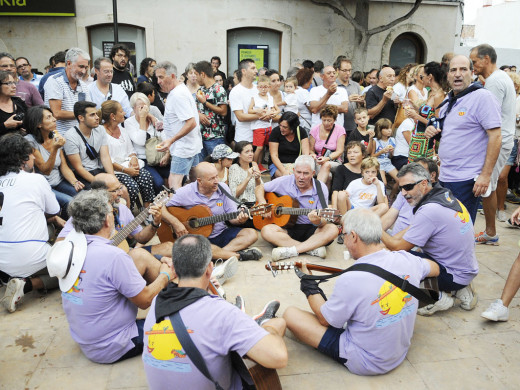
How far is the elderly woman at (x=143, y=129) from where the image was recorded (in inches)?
237

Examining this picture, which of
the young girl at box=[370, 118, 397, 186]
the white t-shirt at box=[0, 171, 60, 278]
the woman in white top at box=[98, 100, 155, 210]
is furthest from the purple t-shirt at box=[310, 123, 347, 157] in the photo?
the white t-shirt at box=[0, 171, 60, 278]

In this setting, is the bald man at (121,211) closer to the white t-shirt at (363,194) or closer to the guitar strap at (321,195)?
the guitar strap at (321,195)

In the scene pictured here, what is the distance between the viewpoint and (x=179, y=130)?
5.67 metres

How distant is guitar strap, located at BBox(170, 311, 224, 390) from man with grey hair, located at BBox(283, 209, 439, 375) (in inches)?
39.9

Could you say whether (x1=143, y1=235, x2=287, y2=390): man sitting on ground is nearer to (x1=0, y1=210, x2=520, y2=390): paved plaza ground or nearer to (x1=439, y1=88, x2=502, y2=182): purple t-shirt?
(x1=0, y1=210, x2=520, y2=390): paved plaza ground

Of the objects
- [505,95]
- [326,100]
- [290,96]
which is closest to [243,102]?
[290,96]

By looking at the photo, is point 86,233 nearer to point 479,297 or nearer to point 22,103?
point 22,103

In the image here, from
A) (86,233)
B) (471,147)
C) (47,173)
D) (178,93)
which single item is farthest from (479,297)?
(47,173)

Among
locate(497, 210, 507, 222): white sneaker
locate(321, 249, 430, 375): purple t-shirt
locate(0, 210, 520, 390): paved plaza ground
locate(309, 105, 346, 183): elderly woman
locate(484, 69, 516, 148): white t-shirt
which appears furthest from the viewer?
locate(309, 105, 346, 183): elderly woman

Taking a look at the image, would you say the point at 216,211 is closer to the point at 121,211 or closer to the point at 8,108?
the point at 121,211

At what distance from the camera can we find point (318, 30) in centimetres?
1341

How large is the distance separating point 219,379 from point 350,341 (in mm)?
1069

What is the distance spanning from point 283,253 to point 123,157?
251cm

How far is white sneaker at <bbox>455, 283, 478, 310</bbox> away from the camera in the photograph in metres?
3.87
